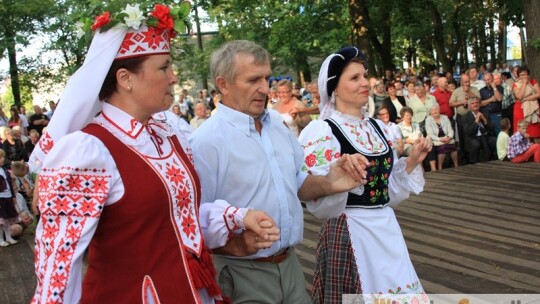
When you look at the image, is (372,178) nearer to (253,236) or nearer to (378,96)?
(253,236)

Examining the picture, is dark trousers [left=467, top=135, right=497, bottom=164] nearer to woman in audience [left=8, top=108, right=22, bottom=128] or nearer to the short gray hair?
the short gray hair

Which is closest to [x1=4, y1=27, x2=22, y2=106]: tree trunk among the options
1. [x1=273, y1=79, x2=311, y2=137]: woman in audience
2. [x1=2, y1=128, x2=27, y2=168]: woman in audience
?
[x1=2, y1=128, x2=27, y2=168]: woman in audience

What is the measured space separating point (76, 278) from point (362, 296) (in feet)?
→ 5.61

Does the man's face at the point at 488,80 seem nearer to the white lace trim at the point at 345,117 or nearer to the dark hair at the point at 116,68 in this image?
the white lace trim at the point at 345,117

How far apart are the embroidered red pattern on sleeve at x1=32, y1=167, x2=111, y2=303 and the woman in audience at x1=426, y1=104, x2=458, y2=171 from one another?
8569mm

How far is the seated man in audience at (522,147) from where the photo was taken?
1006cm

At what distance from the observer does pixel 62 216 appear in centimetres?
178

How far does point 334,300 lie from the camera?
322 cm

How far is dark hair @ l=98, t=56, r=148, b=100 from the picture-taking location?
200 cm


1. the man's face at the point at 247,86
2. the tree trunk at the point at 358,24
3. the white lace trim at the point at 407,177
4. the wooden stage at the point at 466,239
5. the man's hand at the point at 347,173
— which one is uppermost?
the tree trunk at the point at 358,24

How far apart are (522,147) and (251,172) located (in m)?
8.79

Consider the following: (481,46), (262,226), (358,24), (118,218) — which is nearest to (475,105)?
(358,24)

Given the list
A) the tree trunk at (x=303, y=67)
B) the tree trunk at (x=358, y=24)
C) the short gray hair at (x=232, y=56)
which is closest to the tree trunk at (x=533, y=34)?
the tree trunk at (x=358, y=24)

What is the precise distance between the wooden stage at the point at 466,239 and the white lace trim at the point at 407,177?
1540 mm
